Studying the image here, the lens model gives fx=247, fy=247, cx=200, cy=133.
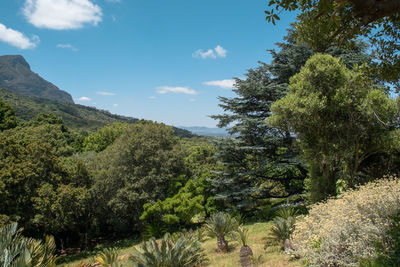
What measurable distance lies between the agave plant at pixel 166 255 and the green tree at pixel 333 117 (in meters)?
6.00

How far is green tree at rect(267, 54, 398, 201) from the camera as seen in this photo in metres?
9.11

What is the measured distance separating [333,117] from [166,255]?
25.7 feet

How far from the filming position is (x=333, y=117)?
9.56 metres

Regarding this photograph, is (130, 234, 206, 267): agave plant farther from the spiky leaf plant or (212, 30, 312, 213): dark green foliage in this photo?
(212, 30, 312, 213): dark green foliage

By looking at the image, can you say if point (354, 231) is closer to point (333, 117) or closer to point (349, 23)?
point (349, 23)

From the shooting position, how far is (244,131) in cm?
1523

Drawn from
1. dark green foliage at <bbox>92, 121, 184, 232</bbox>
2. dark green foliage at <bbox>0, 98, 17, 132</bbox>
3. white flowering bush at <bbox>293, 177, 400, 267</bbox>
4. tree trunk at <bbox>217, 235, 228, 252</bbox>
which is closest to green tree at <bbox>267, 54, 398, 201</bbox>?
tree trunk at <bbox>217, 235, 228, 252</bbox>

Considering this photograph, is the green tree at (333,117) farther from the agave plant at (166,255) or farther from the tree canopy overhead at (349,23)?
the agave plant at (166,255)

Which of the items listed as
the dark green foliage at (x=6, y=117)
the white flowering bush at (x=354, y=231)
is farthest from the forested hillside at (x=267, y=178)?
the dark green foliage at (x=6, y=117)

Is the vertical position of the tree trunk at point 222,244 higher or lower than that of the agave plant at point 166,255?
lower

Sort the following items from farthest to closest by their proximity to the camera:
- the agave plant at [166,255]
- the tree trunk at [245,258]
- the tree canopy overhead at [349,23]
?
the tree trunk at [245,258], the agave plant at [166,255], the tree canopy overhead at [349,23]

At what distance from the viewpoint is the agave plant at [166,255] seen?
237 inches

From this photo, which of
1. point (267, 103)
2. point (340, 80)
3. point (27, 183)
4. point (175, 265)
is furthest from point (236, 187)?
point (27, 183)

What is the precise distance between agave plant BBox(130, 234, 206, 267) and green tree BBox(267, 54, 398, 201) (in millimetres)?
5999
